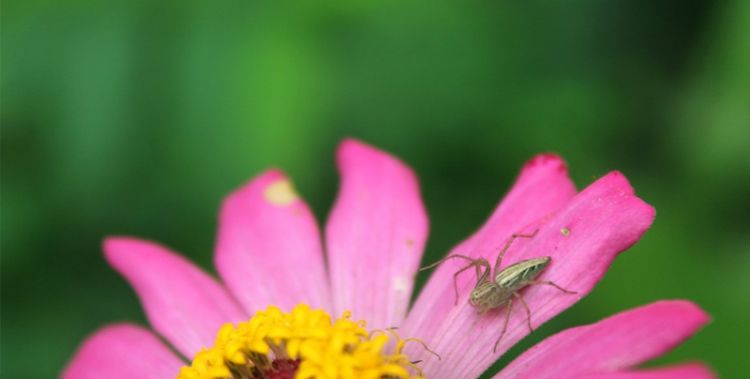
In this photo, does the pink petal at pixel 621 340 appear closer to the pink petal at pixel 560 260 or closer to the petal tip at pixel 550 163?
the pink petal at pixel 560 260

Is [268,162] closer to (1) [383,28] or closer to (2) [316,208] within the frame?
(2) [316,208]

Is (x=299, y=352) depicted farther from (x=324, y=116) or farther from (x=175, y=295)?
(x=324, y=116)

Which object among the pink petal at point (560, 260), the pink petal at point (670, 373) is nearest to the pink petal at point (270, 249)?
the pink petal at point (560, 260)

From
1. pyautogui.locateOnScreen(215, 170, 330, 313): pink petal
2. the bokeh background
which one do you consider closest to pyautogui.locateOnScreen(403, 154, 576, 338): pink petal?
pyautogui.locateOnScreen(215, 170, 330, 313): pink petal

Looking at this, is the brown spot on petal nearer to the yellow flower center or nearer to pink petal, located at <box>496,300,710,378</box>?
the yellow flower center

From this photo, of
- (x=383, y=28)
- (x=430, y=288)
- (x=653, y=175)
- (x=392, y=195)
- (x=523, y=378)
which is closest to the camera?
(x=523, y=378)

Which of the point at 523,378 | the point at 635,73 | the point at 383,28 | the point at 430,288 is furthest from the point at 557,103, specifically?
the point at 523,378

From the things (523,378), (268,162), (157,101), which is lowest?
(523,378)
